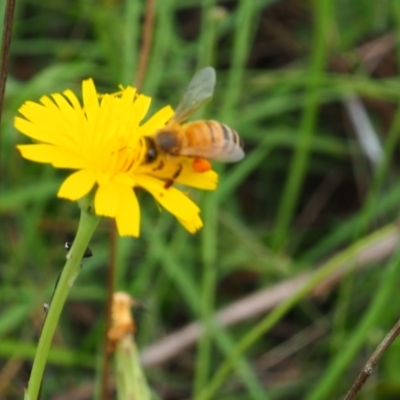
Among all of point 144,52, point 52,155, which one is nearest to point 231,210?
point 144,52

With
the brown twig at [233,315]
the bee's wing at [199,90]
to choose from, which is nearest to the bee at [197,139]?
the bee's wing at [199,90]

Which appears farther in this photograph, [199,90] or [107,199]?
[199,90]

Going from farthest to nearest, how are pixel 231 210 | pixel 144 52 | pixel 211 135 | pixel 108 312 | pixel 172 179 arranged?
pixel 231 210
pixel 144 52
pixel 108 312
pixel 211 135
pixel 172 179

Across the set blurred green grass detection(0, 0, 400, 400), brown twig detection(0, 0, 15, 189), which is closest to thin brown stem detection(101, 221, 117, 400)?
blurred green grass detection(0, 0, 400, 400)

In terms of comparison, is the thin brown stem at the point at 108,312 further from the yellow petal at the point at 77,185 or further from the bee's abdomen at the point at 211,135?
the yellow petal at the point at 77,185

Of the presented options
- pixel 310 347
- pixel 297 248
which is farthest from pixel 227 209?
pixel 310 347

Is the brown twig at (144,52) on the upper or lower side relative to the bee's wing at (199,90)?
upper

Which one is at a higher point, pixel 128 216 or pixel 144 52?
pixel 144 52

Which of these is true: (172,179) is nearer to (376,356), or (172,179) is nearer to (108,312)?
(376,356)
